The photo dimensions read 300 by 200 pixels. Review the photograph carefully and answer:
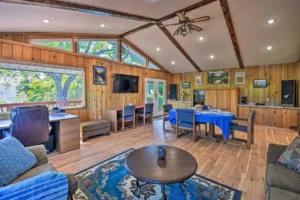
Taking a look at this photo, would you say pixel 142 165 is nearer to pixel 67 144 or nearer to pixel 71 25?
pixel 67 144

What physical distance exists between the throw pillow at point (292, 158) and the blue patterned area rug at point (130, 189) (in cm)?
66

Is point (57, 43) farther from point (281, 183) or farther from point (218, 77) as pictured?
point (218, 77)

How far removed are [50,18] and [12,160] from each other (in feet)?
9.13

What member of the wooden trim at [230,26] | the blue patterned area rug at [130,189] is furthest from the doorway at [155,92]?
the blue patterned area rug at [130,189]

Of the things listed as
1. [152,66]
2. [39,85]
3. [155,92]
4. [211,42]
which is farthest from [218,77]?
[39,85]

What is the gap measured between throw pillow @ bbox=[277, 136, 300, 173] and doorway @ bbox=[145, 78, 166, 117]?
554 centimetres

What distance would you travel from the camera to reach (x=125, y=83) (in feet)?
19.4

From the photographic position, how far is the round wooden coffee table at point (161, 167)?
1485 millimetres

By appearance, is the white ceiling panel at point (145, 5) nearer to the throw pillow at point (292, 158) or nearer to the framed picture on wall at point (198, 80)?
the throw pillow at point (292, 158)

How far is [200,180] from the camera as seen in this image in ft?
7.30

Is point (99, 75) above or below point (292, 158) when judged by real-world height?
above

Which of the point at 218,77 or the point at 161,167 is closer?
the point at 161,167

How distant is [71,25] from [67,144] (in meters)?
2.79

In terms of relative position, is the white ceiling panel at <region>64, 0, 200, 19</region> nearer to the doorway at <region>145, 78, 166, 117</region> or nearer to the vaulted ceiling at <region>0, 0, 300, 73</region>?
the vaulted ceiling at <region>0, 0, 300, 73</region>
